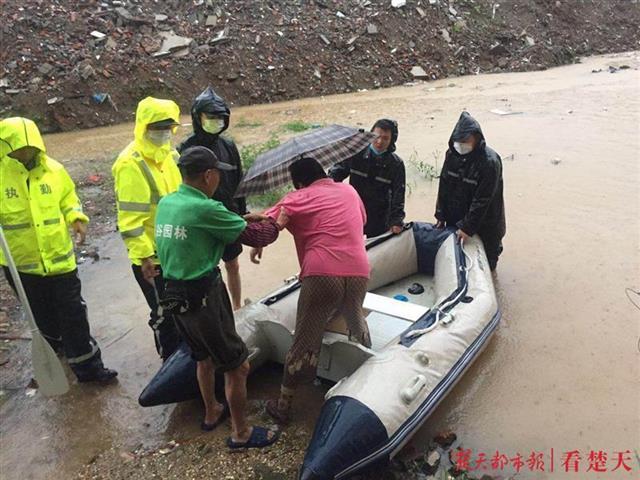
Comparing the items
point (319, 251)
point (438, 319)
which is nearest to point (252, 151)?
point (438, 319)

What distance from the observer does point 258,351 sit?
11.6ft

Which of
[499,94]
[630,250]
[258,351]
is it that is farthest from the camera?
[499,94]

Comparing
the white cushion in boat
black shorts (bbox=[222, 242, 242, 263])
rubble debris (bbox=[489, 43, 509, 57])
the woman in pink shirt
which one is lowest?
the white cushion in boat

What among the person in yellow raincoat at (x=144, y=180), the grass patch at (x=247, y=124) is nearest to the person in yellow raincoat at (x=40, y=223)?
the person in yellow raincoat at (x=144, y=180)

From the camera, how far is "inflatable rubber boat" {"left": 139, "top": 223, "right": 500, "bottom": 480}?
2.71 metres

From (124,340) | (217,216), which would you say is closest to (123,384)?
(124,340)

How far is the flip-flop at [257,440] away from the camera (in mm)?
3088

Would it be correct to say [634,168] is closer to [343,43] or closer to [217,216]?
[217,216]

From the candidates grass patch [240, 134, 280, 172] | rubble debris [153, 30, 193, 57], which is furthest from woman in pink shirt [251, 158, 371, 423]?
rubble debris [153, 30, 193, 57]

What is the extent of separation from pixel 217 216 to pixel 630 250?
4.47m

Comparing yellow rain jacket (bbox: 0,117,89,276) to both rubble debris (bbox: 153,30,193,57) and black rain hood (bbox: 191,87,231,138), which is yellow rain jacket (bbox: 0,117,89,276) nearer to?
black rain hood (bbox: 191,87,231,138)

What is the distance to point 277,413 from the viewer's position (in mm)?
3285

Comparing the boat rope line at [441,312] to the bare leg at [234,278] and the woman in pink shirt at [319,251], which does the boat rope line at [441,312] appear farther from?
the bare leg at [234,278]

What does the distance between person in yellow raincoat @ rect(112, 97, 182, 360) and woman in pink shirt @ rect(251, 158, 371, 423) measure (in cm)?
84
